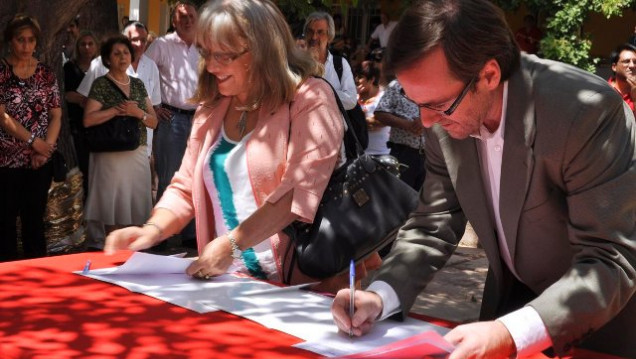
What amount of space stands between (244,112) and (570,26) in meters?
12.6

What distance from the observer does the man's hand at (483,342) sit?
6.82 ft

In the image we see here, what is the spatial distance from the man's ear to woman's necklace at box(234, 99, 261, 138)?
1.04 m

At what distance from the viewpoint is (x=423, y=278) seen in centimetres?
262

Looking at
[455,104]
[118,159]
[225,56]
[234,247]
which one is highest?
[225,56]

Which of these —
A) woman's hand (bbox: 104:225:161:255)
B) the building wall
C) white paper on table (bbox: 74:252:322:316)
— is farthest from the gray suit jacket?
the building wall

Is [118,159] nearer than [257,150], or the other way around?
[257,150]

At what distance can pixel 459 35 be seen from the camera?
2158mm

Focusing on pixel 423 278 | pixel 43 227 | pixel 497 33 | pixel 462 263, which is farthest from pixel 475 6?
pixel 462 263

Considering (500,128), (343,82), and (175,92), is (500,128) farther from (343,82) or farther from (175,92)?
(175,92)

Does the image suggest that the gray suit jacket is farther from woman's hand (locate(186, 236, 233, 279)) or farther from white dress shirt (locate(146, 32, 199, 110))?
white dress shirt (locate(146, 32, 199, 110))

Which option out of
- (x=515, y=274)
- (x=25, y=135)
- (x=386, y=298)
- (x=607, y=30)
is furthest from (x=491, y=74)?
(x=607, y=30)

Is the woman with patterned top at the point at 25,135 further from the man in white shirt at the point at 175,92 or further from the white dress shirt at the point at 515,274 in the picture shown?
the white dress shirt at the point at 515,274

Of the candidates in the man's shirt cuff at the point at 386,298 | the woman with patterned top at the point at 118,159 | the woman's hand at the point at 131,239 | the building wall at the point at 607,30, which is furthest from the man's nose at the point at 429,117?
the building wall at the point at 607,30

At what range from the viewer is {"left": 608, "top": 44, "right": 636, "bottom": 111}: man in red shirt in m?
7.14
